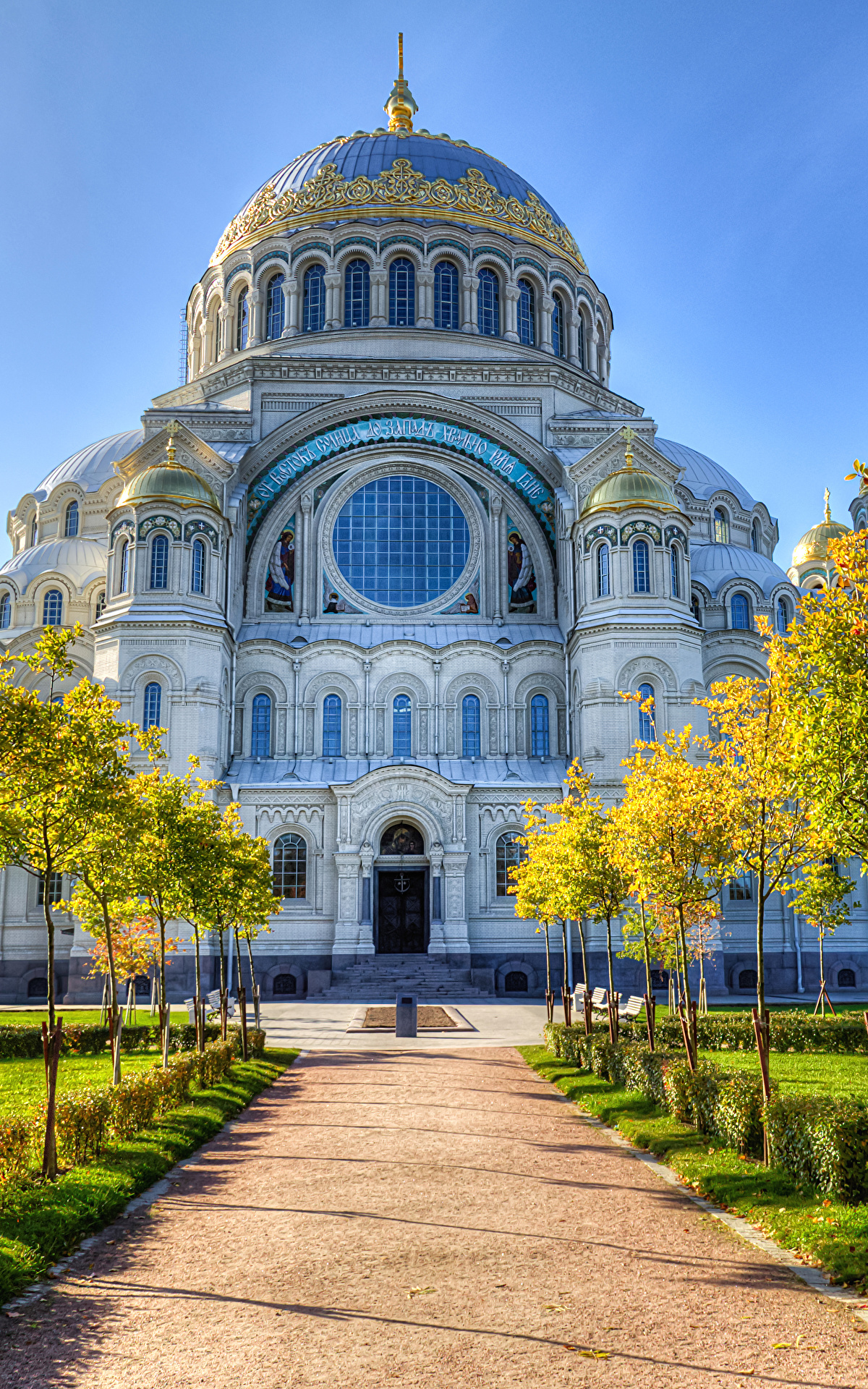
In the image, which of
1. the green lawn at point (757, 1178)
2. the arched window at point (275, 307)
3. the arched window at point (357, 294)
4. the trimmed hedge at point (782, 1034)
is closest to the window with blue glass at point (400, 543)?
the arched window at point (357, 294)

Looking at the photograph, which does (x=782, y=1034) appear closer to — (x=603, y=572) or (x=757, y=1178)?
(x=757, y=1178)

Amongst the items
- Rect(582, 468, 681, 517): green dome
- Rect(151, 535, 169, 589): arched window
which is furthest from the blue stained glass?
Rect(151, 535, 169, 589): arched window

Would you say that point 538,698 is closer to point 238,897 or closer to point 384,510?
point 384,510

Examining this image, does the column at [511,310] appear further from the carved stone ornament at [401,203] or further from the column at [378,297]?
the column at [378,297]

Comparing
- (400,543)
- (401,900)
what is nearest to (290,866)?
(401,900)

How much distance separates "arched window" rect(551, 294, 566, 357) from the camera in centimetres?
5666

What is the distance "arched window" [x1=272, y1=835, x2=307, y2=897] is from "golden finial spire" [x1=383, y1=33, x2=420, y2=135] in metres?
42.2

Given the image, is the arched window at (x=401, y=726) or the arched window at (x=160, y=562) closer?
the arched window at (x=160, y=562)

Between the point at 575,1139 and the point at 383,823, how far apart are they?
27209mm

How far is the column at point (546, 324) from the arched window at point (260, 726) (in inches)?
866

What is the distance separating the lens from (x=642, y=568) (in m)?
44.5

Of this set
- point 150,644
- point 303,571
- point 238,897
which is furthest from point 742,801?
point 303,571

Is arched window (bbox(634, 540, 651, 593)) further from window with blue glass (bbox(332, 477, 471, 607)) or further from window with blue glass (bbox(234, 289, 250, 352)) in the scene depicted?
window with blue glass (bbox(234, 289, 250, 352))

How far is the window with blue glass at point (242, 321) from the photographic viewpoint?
55.9 metres
